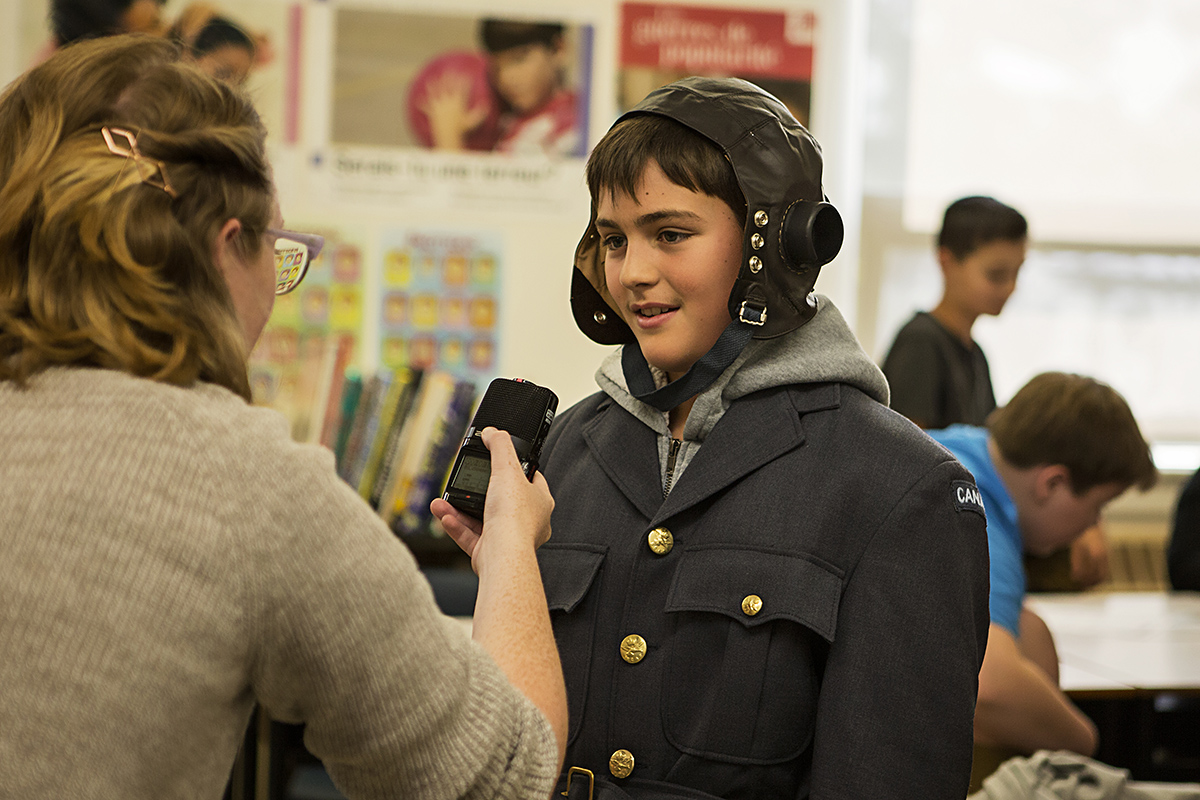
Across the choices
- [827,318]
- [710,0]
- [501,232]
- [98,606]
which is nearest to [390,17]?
[501,232]

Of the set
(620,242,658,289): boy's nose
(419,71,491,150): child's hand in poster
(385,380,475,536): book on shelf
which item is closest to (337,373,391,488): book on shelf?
(385,380,475,536): book on shelf

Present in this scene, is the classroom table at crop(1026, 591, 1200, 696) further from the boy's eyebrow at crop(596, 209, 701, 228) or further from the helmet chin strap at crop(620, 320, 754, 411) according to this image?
the boy's eyebrow at crop(596, 209, 701, 228)

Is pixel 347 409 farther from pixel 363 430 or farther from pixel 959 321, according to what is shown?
pixel 959 321

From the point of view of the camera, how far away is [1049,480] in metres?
2.22

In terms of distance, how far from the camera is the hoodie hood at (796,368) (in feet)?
4.10

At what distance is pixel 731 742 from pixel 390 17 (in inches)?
107

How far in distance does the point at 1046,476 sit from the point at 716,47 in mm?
1844

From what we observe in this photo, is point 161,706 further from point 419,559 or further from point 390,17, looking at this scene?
point 390,17

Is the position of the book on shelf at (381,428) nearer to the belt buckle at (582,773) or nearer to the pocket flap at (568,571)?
the pocket flap at (568,571)

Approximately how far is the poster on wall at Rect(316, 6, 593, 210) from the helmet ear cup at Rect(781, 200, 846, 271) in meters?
2.18

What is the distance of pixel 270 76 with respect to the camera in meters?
3.24

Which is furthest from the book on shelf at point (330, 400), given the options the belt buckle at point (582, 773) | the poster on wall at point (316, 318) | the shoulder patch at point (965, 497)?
the shoulder patch at point (965, 497)

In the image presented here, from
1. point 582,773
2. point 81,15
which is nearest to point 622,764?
point 582,773

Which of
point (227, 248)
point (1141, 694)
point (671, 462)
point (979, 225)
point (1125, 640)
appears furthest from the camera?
point (979, 225)
